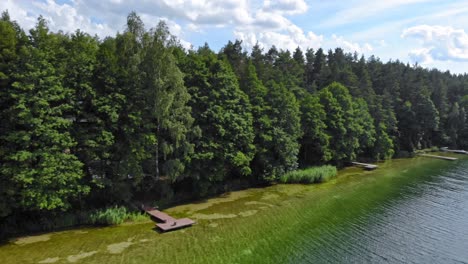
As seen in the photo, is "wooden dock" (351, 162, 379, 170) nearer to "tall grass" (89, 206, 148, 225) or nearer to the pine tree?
"tall grass" (89, 206, 148, 225)

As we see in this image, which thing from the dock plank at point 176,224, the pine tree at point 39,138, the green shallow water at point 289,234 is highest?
the pine tree at point 39,138

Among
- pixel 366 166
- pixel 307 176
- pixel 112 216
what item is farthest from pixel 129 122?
pixel 366 166

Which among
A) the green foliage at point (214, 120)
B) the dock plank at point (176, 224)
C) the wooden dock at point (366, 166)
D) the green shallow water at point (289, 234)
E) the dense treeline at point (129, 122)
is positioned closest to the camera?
the green shallow water at point (289, 234)

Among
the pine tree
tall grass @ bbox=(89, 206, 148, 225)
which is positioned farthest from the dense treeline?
tall grass @ bbox=(89, 206, 148, 225)

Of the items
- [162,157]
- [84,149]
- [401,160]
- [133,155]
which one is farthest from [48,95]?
[401,160]

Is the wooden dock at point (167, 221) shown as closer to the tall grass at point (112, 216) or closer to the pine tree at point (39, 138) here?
the tall grass at point (112, 216)

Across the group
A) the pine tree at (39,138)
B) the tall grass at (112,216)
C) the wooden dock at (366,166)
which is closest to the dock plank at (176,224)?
the tall grass at (112,216)
